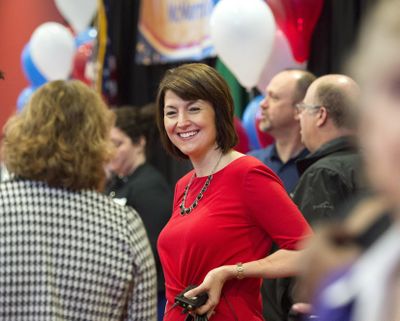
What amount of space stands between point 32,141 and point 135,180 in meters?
1.88

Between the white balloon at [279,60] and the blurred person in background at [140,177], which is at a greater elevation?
the white balloon at [279,60]

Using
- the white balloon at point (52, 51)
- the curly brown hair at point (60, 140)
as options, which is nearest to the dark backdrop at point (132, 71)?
the white balloon at point (52, 51)

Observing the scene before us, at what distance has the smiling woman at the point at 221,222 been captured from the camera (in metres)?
1.86

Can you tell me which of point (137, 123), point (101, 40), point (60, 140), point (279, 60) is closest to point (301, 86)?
point (279, 60)

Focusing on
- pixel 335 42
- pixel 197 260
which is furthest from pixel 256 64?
pixel 197 260

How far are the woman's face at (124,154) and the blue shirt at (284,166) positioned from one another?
2.53 feet

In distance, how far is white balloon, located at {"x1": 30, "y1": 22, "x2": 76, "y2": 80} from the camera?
480cm

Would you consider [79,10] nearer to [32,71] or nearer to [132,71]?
[32,71]

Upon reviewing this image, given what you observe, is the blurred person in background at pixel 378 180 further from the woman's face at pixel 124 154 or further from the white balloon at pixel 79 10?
the white balloon at pixel 79 10

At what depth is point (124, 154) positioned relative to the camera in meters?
3.62

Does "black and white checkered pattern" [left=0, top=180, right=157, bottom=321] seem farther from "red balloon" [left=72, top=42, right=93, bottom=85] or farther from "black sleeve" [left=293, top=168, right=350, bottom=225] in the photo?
"red balloon" [left=72, top=42, right=93, bottom=85]

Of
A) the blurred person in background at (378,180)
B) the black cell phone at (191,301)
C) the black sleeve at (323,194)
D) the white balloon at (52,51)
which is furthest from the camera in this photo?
the white balloon at (52,51)

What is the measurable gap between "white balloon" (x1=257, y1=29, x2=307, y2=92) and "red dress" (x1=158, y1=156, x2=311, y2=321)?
176 cm

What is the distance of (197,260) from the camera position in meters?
1.90
